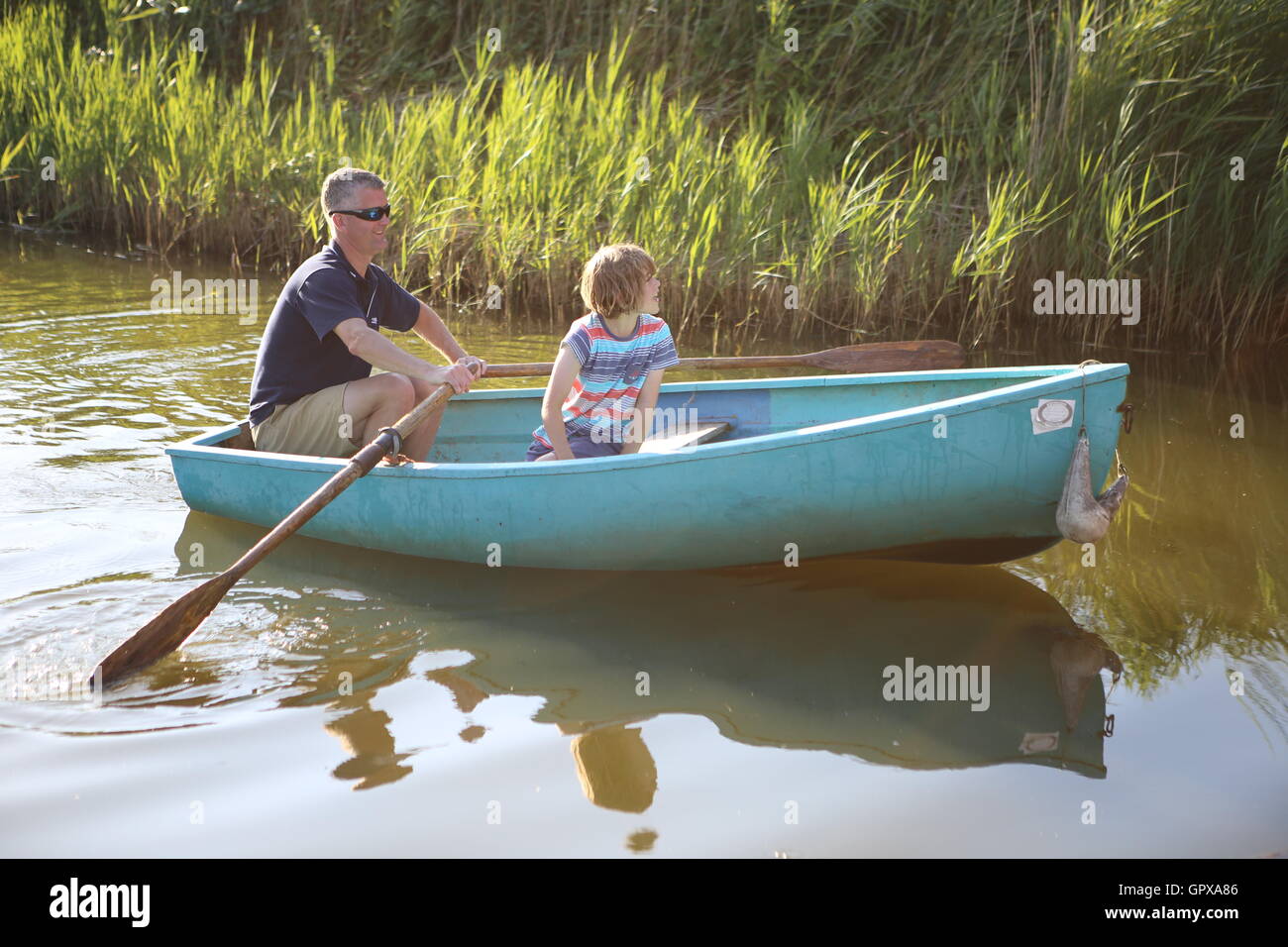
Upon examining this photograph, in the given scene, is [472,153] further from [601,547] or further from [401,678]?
[401,678]

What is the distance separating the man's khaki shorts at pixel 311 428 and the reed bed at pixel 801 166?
3013 millimetres

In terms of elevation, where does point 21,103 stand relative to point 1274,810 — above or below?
above

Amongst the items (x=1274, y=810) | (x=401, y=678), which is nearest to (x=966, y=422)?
(x=1274, y=810)

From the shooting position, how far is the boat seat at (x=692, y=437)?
4.54 m

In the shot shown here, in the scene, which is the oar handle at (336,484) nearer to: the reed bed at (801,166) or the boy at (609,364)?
the boy at (609,364)

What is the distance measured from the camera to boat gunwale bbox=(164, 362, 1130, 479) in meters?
3.61

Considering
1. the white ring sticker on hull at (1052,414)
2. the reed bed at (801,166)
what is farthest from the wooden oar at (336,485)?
the reed bed at (801,166)

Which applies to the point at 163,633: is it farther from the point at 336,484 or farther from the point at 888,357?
the point at 888,357

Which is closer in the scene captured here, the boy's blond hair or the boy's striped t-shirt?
the boy's blond hair

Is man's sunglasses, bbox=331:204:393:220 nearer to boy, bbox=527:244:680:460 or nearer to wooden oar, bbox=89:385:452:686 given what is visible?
wooden oar, bbox=89:385:452:686

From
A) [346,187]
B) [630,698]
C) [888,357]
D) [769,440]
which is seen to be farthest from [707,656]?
[346,187]

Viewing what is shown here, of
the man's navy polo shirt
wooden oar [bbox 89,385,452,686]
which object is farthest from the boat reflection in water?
the man's navy polo shirt

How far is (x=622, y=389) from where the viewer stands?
13.4 feet
